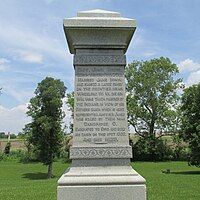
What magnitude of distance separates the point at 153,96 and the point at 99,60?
47.6 meters

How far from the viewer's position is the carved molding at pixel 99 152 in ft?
22.9

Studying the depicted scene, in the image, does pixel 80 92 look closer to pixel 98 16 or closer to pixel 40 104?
pixel 98 16

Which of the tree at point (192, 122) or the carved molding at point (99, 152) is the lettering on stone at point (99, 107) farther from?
the tree at point (192, 122)

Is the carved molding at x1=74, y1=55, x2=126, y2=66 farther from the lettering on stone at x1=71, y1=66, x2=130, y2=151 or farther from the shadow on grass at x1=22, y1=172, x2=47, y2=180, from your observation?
the shadow on grass at x1=22, y1=172, x2=47, y2=180

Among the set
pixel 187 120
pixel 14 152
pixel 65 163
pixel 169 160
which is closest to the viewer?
pixel 187 120

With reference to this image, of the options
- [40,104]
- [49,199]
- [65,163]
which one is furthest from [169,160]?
[49,199]

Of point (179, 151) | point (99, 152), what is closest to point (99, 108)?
point (99, 152)

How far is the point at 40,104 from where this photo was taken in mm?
37094

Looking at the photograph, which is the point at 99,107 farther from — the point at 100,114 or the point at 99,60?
the point at 99,60

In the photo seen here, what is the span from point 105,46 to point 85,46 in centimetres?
39

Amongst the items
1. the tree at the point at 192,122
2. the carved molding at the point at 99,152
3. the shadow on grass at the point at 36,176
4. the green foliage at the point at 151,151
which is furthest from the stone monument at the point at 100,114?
the green foliage at the point at 151,151

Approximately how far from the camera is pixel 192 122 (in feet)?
110

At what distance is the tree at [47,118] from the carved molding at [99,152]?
28576 millimetres

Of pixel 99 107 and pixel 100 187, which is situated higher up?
pixel 99 107
